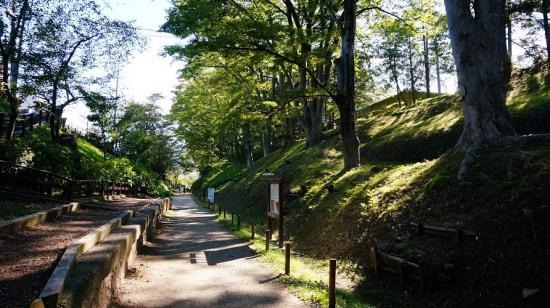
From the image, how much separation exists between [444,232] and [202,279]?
477cm

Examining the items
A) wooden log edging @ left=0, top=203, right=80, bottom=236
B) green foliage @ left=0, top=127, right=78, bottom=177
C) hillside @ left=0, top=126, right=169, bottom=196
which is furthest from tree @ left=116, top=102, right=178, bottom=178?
wooden log edging @ left=0, top=203, right=80, bottom=236

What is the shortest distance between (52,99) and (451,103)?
64.5 feet

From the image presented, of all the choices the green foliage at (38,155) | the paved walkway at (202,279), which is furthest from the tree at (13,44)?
the paved walkway at (202,279)

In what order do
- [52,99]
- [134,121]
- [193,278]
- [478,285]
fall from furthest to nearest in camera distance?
1. [134,121]
2. [52,99]
3. [193,278]
4. [478,285]

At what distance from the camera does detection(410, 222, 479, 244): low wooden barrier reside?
661 cm

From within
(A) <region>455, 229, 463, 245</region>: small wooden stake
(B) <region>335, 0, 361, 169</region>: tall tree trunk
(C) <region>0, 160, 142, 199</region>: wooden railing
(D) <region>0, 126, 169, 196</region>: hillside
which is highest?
(B) <region>335, 0, 361, 169</region>: tall tree trunk

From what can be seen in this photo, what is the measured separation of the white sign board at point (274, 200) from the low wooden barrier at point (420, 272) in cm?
494

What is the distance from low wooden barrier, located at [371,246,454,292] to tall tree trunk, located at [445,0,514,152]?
11.8ft

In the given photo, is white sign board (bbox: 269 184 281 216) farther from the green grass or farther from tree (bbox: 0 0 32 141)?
tree (bbox: 0 0 32 141)

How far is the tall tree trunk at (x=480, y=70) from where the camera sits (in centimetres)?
902

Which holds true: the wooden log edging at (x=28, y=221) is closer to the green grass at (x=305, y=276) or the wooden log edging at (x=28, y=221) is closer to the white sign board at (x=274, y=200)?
the green grass at (x=305, y=276)

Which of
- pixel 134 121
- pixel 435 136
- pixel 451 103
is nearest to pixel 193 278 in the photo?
pixel 435 136

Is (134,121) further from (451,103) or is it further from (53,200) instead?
(451,103)

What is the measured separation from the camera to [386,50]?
27.6 m
